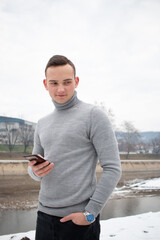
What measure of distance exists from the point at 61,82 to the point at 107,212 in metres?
9.45

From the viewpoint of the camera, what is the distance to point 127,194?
14.2 m

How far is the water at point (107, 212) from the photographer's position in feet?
24.8

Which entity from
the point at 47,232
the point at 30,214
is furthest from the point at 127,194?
the point at 47,232

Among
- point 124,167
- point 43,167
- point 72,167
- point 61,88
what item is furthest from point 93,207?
point 124,167

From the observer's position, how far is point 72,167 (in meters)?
1.62

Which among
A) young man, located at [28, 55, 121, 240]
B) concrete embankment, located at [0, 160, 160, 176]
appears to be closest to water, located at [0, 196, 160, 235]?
young man, located at [28, 55, 121, 240]

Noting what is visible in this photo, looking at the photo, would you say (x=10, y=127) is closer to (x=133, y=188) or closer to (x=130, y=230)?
(x=133, y=188)

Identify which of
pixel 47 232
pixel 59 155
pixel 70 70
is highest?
pixel 70 70

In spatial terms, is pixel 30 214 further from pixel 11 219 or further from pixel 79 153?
pixel 79 153

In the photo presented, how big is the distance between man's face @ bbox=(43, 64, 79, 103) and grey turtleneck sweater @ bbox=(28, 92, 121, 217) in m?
0.19

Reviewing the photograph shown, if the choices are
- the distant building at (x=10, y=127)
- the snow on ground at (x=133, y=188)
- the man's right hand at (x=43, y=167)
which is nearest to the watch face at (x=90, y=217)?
the man's right hand at (x=43, y=167)

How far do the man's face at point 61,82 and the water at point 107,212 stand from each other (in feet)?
23.0

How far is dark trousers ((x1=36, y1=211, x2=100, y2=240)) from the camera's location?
1539 mm

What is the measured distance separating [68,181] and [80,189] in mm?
119
